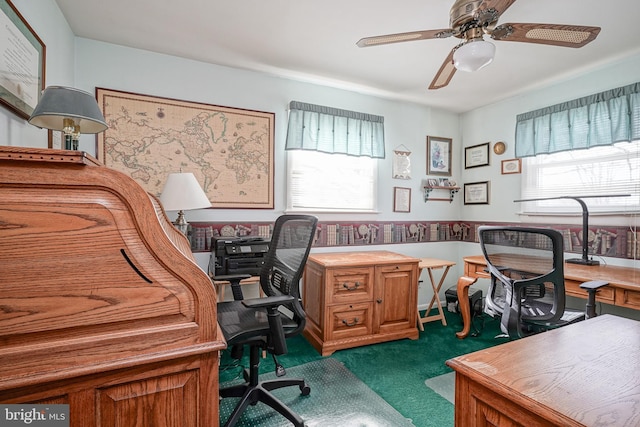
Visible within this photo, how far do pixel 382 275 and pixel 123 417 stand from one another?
2315mm

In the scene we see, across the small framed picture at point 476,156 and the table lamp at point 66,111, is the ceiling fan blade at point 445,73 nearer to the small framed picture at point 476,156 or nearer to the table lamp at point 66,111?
the small framed picture at point 476,156

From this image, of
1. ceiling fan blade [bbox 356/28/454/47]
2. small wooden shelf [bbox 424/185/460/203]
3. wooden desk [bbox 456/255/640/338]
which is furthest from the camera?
small wooden shelf [bbox 424/185/460/203]

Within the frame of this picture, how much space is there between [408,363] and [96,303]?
2397 millimetres

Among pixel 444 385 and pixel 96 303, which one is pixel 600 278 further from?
pixel 96 303

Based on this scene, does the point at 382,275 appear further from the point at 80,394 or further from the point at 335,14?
the point at 80,394

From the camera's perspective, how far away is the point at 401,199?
371 cm

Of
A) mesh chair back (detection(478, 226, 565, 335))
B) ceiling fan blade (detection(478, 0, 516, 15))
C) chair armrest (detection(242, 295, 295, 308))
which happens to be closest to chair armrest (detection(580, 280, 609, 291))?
mesh chair back (detection(478, 226, 565, 335))

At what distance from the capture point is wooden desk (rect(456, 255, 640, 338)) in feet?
6.47

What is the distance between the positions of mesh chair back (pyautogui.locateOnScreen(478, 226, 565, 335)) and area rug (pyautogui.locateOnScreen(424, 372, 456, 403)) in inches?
22.8

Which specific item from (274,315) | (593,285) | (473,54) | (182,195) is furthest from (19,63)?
(593,285)

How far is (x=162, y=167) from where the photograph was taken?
264 centimetres

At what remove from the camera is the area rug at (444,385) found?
207 cm

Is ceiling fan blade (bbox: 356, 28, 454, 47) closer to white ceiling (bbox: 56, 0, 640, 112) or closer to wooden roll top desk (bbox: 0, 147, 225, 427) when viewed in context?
white ceiling (bbox: 56, 0, 640, 112)

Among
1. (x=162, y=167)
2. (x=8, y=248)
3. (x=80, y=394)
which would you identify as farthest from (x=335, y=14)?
(x=80, y=394)
